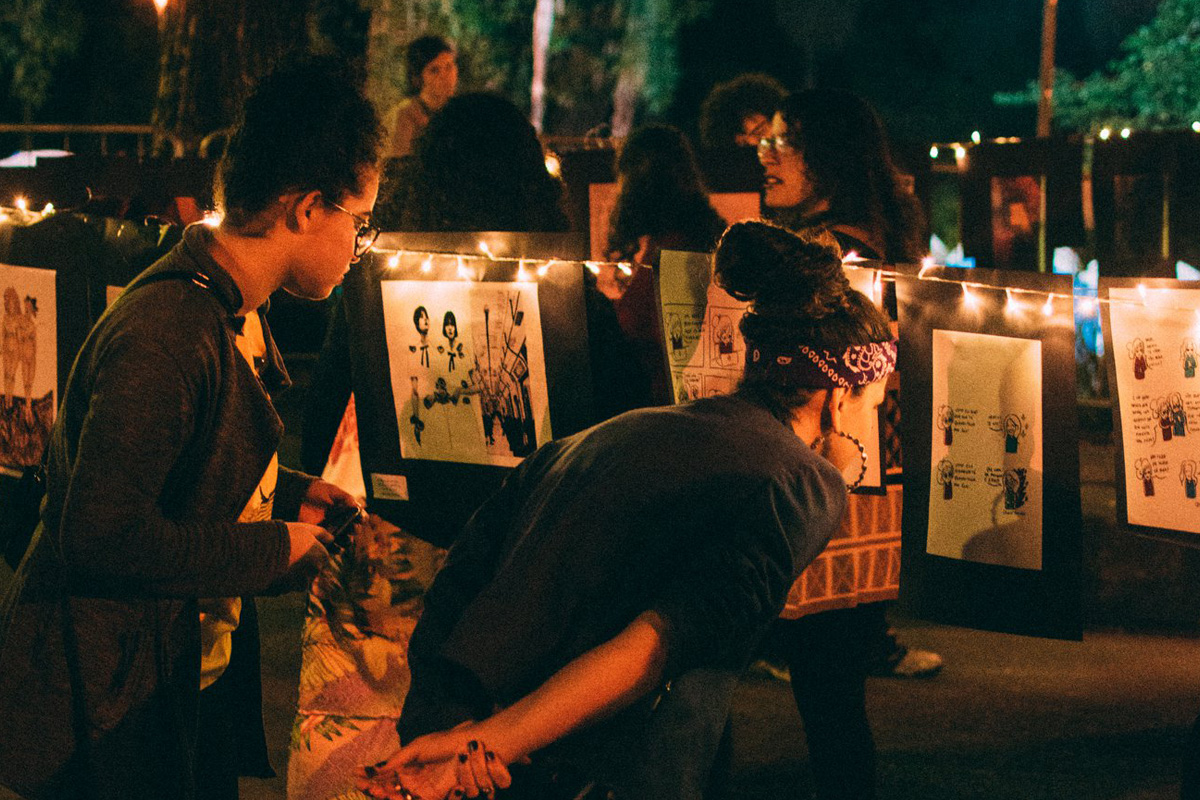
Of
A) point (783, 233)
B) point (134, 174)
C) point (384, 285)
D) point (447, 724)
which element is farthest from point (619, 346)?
point (134, 174)

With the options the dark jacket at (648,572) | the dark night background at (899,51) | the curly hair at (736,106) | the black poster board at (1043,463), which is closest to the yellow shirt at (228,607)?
the dark jacket at (648,572)

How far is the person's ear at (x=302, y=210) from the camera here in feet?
8.18

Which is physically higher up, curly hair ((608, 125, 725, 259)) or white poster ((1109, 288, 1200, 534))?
curly hair ((608, 125, 725, 259))

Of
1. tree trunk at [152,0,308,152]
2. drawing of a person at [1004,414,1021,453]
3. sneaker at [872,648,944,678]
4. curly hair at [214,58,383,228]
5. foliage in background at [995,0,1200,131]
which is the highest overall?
Answer: foliage in background at [995,0,1200,131]

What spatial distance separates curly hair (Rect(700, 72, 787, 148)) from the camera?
728 cm

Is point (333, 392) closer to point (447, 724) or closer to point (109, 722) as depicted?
point (109, 722)

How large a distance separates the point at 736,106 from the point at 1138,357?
4483mm

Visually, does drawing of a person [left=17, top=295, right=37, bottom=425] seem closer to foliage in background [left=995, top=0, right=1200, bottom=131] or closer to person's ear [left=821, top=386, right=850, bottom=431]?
person's ear [left=821, top=386, right=850, bottom=431]

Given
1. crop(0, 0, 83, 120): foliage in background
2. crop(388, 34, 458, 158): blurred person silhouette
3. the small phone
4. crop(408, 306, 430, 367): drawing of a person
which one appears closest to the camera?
the small phone

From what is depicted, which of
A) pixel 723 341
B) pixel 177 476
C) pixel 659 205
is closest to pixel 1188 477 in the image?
pixel 723 341

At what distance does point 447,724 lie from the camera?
2070mm

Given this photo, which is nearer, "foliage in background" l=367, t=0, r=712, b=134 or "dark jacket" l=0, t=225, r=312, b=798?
"dark jacket" l=0, t=225, r=312, b=798

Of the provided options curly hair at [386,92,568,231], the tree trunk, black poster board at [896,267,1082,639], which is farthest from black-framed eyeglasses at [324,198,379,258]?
the tree trunk

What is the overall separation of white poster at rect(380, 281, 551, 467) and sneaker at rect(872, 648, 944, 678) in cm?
274
